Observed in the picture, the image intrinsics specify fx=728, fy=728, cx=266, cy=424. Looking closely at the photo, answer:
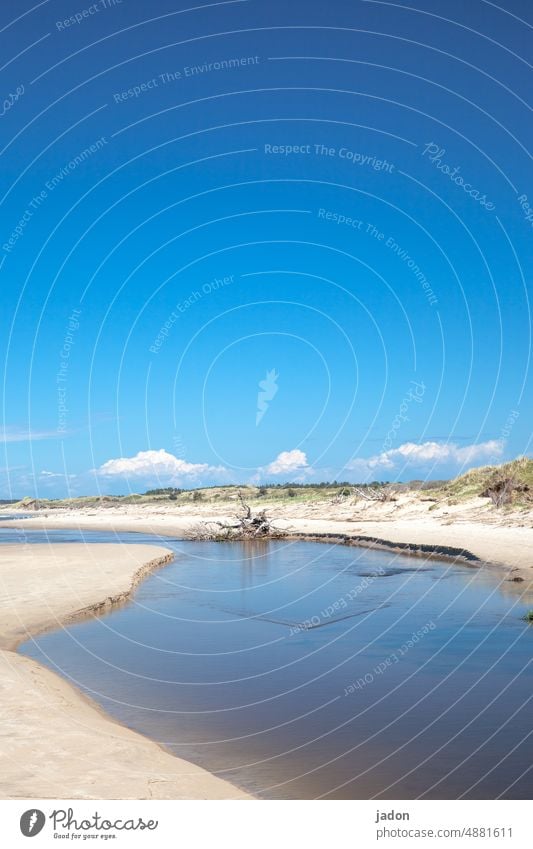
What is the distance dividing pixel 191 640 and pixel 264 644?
2.27 m

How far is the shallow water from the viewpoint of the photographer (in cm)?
1098

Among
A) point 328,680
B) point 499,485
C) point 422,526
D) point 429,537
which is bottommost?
point 328,680

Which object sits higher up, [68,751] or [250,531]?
[250,531]

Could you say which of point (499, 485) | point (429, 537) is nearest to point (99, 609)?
point (429, 537)

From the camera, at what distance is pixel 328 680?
53.6 ft

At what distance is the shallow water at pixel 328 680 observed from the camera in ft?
36.0

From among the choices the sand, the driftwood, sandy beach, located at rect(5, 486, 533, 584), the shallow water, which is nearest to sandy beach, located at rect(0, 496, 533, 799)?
the sand

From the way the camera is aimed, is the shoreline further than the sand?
Yes

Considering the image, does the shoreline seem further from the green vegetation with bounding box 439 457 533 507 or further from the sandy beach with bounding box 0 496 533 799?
the green vegetation with bounding box 439 457 533 507

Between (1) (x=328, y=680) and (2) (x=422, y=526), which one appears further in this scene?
(2) (x=422, y=526)

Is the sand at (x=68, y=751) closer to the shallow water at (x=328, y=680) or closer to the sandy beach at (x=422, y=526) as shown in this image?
the shallow water at (x=328, y=680)

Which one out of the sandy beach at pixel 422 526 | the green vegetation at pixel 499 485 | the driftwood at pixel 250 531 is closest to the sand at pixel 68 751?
the sandy beach at pixel 422 526

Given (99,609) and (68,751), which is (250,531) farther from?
(68,751)

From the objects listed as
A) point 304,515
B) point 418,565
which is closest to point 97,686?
point 418,565
